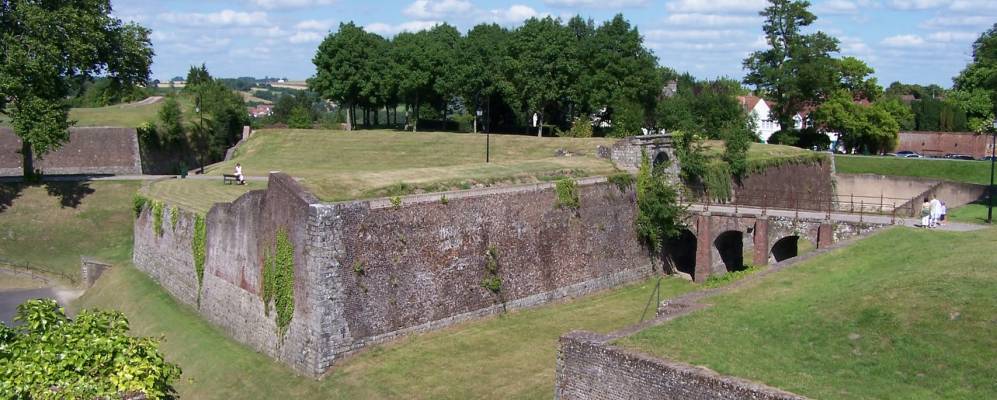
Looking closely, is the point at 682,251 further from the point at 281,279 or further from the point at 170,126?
the point at 170,126

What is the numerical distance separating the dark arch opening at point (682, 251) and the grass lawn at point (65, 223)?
21136mm

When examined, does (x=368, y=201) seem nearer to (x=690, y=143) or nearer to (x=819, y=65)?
(x=690, y=143)

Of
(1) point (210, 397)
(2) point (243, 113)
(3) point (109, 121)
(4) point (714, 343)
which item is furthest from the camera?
(2) point (243, 113)

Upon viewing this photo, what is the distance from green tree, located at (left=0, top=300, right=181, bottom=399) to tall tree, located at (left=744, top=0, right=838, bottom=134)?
46.0 metres

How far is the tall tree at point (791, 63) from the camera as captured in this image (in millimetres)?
50875

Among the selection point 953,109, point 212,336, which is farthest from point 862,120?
point 212,336

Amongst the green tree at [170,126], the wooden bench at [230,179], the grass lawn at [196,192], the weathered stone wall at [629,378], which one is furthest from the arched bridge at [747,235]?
the green tree at [170,126]

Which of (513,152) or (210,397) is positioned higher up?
(513,152)

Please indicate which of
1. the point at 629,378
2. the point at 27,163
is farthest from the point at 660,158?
the point at 27,163

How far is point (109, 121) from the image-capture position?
4675 cm

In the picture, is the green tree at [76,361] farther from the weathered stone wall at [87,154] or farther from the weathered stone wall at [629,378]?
the weathered stone wall at [87,154]

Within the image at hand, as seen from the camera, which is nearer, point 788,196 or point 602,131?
point 788,196

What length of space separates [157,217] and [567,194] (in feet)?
47.8

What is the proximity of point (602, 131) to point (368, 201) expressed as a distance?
103ft
